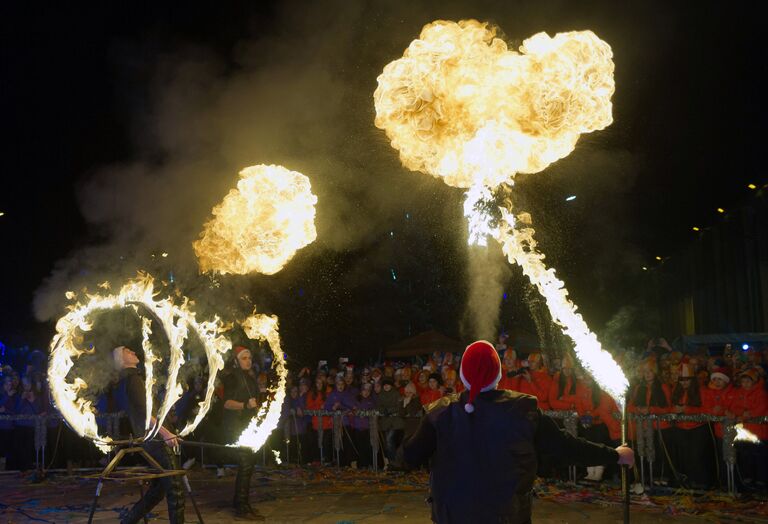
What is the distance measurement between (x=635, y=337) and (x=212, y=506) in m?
32.8

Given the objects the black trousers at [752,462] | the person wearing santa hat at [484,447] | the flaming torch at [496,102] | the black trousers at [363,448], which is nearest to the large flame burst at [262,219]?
the black trousers at [363,448]

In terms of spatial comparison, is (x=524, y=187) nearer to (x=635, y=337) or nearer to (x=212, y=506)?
(x=212, y=506)

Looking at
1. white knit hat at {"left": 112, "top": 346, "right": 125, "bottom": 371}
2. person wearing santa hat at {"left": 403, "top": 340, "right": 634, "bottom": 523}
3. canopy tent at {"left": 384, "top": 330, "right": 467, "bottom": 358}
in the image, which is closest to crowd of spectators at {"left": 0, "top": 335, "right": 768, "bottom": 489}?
white knit hat at {"left": 112, "top": 346, "right": 125, "bottom": 371}

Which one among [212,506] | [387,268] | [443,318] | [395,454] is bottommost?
[212,506]

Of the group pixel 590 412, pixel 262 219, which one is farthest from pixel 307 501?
pixel 262 219

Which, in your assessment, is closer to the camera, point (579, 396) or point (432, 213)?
point (579, 396)

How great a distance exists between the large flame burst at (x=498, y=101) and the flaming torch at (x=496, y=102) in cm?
1

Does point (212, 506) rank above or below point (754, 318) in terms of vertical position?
below

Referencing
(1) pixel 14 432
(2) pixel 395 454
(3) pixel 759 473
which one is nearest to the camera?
(2) pixel 395 454

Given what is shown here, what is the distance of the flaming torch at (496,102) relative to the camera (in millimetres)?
8594

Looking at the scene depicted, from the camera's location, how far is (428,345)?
19688mm

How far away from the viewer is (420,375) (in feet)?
43.1

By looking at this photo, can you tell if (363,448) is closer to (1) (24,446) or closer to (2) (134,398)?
(1) (24,446)

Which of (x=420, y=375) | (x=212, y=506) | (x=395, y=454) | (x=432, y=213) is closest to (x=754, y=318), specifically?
(x=432, y=213)
